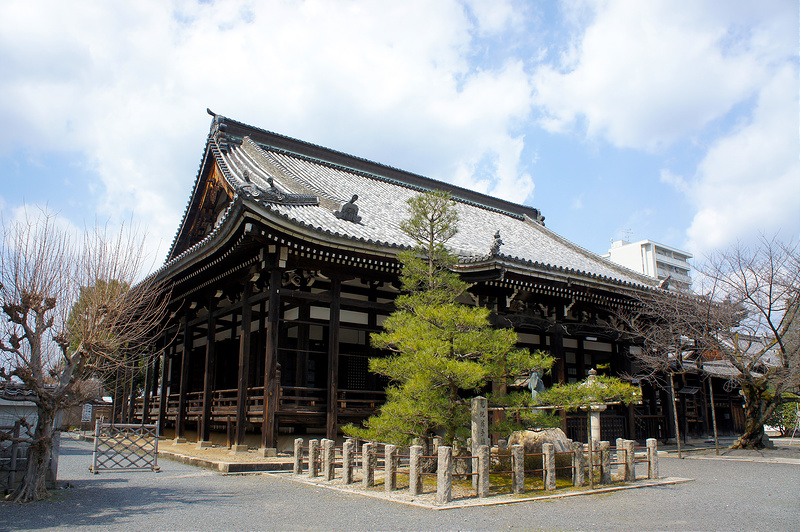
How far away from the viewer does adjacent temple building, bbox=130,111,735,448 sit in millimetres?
12320

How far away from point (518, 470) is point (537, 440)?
125 centimetres

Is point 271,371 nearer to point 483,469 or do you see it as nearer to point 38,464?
point 38,464

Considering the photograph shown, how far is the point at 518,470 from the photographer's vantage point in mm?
8242

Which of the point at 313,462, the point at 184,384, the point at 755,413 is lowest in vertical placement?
the point at 313,462

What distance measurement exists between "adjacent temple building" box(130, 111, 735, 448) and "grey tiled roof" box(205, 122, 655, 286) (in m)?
0.08

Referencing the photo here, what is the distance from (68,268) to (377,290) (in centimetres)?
747

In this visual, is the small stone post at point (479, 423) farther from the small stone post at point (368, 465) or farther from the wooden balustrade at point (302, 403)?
the wooden balustrade at point (302, 403)

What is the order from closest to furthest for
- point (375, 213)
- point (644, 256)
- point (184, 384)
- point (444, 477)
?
point (444, 477)
point (184, 384)
point (375, 213)
point (644, 256)

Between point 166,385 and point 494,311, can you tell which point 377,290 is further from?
point 166,385

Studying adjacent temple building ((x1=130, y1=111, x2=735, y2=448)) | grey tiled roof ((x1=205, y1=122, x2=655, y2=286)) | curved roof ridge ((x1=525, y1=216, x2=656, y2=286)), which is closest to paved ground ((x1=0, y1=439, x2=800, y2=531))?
adjacent temple building ((x1=130, y1=111, x2=735, y2=448))

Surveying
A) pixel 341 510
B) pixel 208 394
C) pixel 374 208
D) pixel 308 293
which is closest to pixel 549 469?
pixel 341 510

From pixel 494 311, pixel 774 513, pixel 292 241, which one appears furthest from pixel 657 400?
pixel 292 241

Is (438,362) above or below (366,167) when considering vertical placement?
below

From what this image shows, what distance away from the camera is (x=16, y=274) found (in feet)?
26.9
